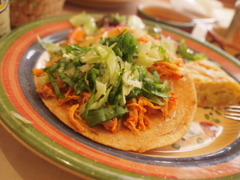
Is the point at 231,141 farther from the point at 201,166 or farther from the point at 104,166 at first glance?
the point at 104,166

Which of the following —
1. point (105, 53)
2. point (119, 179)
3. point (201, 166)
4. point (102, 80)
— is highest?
point (105, 53)

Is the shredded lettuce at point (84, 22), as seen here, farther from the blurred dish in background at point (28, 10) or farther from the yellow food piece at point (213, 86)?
the yellow food piece at point (213, 86)

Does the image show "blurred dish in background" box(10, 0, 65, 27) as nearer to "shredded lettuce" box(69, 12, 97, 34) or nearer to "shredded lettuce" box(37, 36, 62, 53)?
"shredded lettuce" box(69, 12, 97, 34)

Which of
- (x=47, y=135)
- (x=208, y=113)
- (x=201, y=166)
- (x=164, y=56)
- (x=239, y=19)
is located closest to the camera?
(x=47, y=135)

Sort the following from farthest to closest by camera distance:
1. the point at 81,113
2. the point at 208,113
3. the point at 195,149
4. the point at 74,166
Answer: the point at 208,113 < the point at 195,149 < the point at 81,113 < the point at 74,166

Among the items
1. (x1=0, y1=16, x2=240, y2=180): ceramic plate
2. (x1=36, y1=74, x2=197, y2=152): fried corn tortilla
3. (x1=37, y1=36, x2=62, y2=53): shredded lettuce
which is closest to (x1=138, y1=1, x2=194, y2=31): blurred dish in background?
(x1=37, y1=36, x2=62, y2=53): shredded lettuce

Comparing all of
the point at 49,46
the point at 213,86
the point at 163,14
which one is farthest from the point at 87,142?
the point at 163,14

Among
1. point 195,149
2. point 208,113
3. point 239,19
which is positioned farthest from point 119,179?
point 239,19
